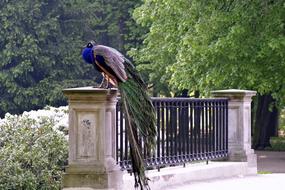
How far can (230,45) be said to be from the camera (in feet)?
90.4

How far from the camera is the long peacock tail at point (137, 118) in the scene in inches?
468

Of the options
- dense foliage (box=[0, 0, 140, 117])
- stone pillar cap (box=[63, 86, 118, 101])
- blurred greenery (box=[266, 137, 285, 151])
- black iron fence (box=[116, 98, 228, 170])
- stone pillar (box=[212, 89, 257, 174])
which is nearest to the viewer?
stone pillar cap (box=[63, 86, 118, 101])

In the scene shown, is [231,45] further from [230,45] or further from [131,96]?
[131,96]

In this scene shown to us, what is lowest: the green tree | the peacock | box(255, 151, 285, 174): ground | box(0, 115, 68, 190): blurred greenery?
box(255, 151, 285, 174): ground

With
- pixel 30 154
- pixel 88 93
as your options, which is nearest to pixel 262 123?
pixel 30 154

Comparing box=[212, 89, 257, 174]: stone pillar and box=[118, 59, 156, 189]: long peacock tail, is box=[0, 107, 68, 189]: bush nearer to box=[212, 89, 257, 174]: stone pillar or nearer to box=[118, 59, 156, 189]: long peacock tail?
box=[118, 59, 156, 189]: long peacock tail

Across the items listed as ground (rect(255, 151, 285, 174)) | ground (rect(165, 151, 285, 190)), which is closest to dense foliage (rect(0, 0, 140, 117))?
ground (rect(255, 151, 285, 174))

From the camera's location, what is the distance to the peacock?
11.7 meters

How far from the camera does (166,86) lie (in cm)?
4019

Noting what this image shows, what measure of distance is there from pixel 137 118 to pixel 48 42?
96.9ft

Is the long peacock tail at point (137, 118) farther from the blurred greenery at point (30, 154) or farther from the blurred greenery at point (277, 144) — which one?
the blurred greenery at point (277, 144)

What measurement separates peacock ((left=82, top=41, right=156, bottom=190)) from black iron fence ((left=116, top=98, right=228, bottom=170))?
0.79 feet

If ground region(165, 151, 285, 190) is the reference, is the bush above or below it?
above

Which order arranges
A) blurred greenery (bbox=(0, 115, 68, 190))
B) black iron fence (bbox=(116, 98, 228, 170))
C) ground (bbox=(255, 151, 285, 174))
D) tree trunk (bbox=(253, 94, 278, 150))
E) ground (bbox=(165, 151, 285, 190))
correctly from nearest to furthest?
1. black iron fence (bbox=(116, 98, 228, 170))
2. blurred greenery (bbox=(0, 115, 68, 190))
3. ground (bbox=(165, 151, 285, 190))
4. ground (bbox=(255, 151, 285, 174))
5. tree trunk (bbox=(253, 94, 278, 150))
